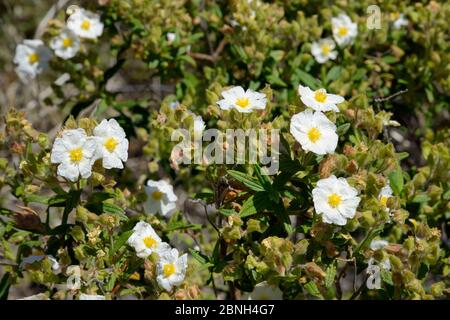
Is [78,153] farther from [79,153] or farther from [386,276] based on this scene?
[386,276]

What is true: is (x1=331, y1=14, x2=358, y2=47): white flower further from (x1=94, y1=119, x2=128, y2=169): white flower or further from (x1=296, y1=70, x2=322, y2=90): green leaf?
(x1=94, y1=119, x2=128, y2=169): white flower

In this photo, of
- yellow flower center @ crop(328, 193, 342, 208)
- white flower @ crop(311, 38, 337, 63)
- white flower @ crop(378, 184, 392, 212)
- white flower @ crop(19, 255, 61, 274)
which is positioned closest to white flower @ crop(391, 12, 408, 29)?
white flower @ crop(311, 38, 337, 63)

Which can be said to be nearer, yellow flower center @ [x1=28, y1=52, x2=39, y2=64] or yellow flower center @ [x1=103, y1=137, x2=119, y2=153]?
yellow flower center @ [x1=103, y1=137, x2=119, y2=153]

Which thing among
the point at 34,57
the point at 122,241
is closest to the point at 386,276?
the point at 122,241
